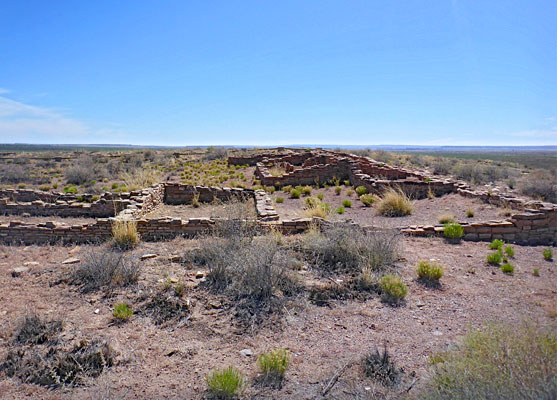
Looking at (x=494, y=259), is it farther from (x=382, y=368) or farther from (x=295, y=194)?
(x=295, y=194)

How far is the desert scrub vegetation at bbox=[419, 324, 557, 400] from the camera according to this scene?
7.20ft

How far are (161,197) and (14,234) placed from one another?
576 cm

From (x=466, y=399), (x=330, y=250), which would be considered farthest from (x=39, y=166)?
(x=466, y=399)

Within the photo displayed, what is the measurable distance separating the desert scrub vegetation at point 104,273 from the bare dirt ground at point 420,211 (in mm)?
4702

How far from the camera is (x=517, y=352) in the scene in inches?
99.6

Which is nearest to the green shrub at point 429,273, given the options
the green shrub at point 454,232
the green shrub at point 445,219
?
the green shrub at point 454,232

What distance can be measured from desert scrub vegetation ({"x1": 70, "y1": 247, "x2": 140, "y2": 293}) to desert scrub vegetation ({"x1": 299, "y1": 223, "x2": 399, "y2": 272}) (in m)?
3.16

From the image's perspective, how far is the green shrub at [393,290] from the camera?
503cm

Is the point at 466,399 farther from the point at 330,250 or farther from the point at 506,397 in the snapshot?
the point at 330,250

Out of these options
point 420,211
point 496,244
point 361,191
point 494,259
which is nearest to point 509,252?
point 496,244

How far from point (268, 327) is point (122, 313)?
193cm

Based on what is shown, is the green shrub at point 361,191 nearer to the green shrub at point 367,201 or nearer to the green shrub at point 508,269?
the green shrub at point 367,201

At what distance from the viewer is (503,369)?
2.42m

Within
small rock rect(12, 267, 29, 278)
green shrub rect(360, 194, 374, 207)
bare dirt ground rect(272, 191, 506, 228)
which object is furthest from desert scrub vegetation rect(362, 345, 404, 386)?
green shrub rect(360, 194, 374, 207)
